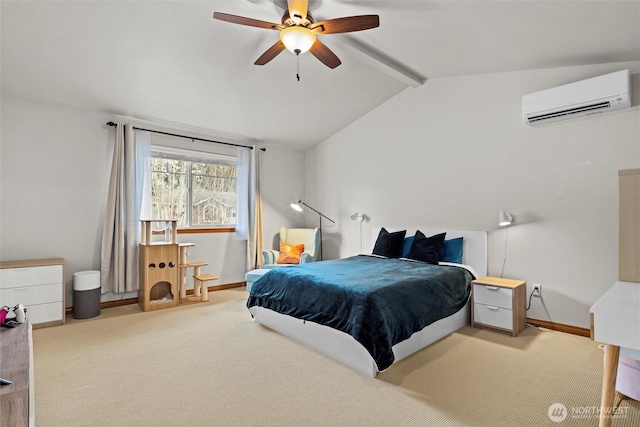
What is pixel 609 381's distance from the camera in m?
1.33

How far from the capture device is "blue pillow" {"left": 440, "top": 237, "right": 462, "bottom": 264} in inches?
A: 154

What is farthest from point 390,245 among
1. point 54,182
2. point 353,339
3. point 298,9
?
point 54,182

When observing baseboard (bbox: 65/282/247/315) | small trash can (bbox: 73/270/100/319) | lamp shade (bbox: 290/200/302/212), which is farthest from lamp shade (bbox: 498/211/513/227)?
small trash can (bbox: 73/270/100/319)

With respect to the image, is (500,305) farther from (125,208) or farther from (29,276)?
(29,276)

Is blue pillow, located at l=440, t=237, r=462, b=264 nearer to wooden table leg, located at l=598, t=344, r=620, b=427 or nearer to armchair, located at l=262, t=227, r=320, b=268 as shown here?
armchair, located at l=262, t=227, r=320, b=268

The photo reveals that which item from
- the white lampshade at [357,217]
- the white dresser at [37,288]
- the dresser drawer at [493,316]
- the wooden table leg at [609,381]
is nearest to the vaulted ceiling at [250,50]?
the white lampshade at [357,217]

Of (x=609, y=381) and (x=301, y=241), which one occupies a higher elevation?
(x=301, y=241)

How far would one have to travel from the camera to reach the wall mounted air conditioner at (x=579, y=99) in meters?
2.88

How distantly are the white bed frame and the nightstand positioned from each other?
15cm

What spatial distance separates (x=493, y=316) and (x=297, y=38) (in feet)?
9.94

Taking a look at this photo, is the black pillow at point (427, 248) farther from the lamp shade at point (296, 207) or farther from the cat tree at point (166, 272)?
the cat tree at point (166, 272)

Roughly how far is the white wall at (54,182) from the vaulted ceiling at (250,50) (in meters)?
0.23

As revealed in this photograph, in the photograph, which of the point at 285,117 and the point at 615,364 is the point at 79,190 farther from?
the point at 615,364

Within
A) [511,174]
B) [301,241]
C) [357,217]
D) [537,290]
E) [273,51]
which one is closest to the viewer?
[273,51]
